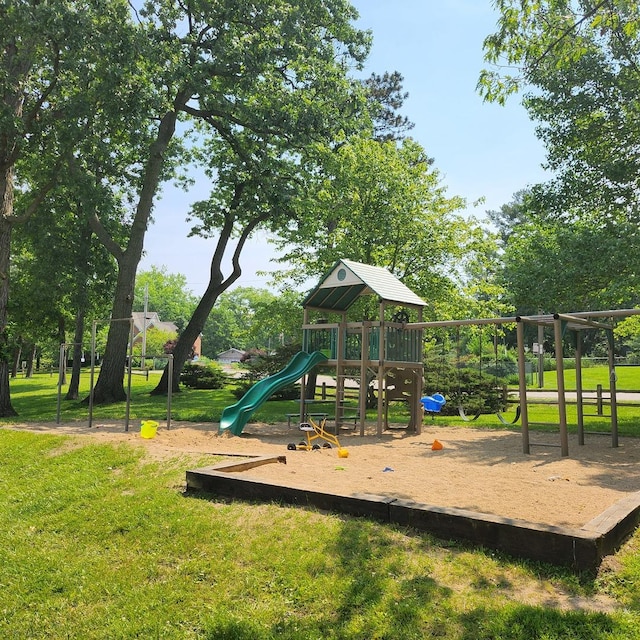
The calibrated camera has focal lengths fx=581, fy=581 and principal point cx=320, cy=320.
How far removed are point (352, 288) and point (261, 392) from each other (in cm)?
369

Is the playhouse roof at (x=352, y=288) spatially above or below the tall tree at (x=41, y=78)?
below

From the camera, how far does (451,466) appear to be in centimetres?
A: 872

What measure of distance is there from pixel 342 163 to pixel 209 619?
1782 cm

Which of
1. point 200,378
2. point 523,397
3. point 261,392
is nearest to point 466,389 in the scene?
point 261,392

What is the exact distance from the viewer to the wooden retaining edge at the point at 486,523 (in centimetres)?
432

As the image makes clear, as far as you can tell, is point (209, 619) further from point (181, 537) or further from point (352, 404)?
point (352, 404)

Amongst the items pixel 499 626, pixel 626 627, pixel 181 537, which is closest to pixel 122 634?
pixel 181 537

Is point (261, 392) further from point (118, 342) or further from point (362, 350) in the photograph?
point (118, 342)

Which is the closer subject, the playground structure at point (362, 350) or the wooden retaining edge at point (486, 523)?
the wooden retaining edge at point (486, 523)

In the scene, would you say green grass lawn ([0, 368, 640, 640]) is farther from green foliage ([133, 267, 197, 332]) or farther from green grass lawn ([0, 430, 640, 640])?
green foliage ([133, 267, 197, 332])

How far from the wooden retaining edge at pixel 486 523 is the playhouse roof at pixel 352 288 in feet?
25.9

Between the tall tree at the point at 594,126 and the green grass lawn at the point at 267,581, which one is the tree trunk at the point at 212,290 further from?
the green grass lawn at the point at 267,581

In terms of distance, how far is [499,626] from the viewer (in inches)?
143

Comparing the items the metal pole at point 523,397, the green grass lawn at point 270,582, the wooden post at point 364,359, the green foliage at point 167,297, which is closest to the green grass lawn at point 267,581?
the green grass lawn at point 270,582
